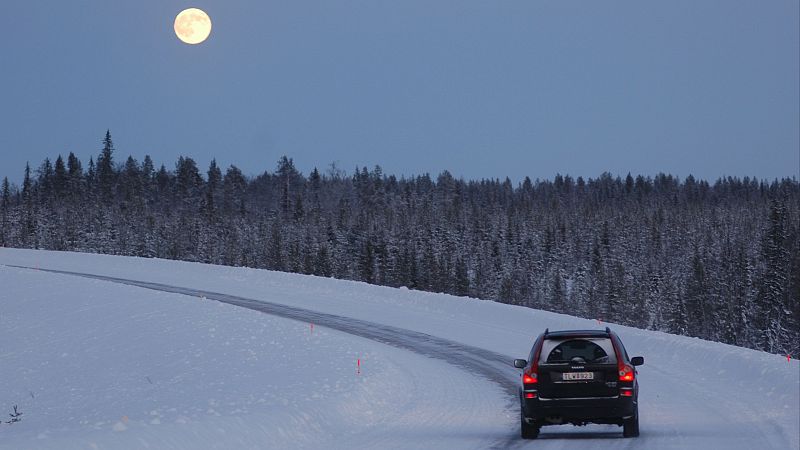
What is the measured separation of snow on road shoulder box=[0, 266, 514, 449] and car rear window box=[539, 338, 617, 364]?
141 centimetres

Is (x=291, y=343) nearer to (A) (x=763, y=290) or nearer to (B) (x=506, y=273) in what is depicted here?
(A) (x=763, y=290)

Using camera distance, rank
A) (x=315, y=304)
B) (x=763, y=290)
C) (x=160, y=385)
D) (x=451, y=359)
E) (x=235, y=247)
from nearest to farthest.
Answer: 1. (x=160, y=385)
2. (x=451, y=359)
3. (x=315, y=304)
4. (x=763, y=290)
5. (x=235, y=247)

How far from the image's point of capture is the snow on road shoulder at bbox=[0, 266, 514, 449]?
12008 millimetres

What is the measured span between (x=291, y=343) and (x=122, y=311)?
1076 cm

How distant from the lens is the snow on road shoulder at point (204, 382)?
1201 centimetres

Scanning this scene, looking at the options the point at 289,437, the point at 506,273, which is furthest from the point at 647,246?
the point at 289,437

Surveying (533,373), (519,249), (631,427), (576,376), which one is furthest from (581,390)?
(519,249)

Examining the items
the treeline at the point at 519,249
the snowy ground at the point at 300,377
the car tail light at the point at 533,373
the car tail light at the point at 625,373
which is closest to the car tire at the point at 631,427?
the snowy ground at the point at 300,377

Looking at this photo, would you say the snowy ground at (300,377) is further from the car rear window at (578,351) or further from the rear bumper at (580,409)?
the car rear window at (578,351)

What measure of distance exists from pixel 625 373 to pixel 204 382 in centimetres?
1097

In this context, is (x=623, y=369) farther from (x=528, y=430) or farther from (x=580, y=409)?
(x=528, y=430)

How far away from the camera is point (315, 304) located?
119 ft

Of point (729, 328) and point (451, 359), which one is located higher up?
point (451, 359)

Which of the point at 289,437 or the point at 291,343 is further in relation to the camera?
the point at 291,343
